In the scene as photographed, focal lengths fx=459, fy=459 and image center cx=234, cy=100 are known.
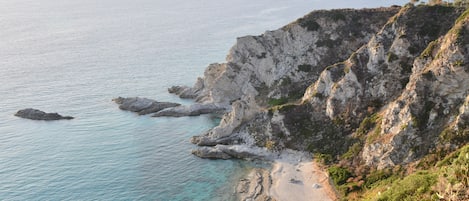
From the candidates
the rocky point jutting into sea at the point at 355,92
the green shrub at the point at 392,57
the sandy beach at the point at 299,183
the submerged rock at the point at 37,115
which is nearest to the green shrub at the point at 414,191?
the rocky point jutting into sea at the point at 355,92

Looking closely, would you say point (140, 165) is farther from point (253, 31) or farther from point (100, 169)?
point (253, 31)

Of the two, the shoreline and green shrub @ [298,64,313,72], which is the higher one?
green shrub @ [298,64,313,72]

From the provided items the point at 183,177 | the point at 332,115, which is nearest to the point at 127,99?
the point at 183,177

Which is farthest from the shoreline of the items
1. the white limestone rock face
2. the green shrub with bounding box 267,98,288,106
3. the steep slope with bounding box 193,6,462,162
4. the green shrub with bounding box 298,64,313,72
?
the green shrub with bounding box 298,64,313,72

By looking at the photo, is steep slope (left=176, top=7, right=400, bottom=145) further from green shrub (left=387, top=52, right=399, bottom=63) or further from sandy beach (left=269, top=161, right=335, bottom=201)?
sandy beach (left=269, top=161, right=335, bottom=201)

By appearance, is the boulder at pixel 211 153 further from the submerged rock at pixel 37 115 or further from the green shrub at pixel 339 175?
the submerged rock at pixel 37 115

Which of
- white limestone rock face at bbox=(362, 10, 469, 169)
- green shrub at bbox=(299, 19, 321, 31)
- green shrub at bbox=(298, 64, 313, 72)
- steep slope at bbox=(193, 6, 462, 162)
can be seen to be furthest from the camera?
green shrub at bbox=(299, 19, 321, 31)

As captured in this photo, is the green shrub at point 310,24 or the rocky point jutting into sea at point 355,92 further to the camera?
the green shrub at point 310,24

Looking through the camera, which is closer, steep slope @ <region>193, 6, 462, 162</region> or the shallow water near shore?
the shallow water near shore
